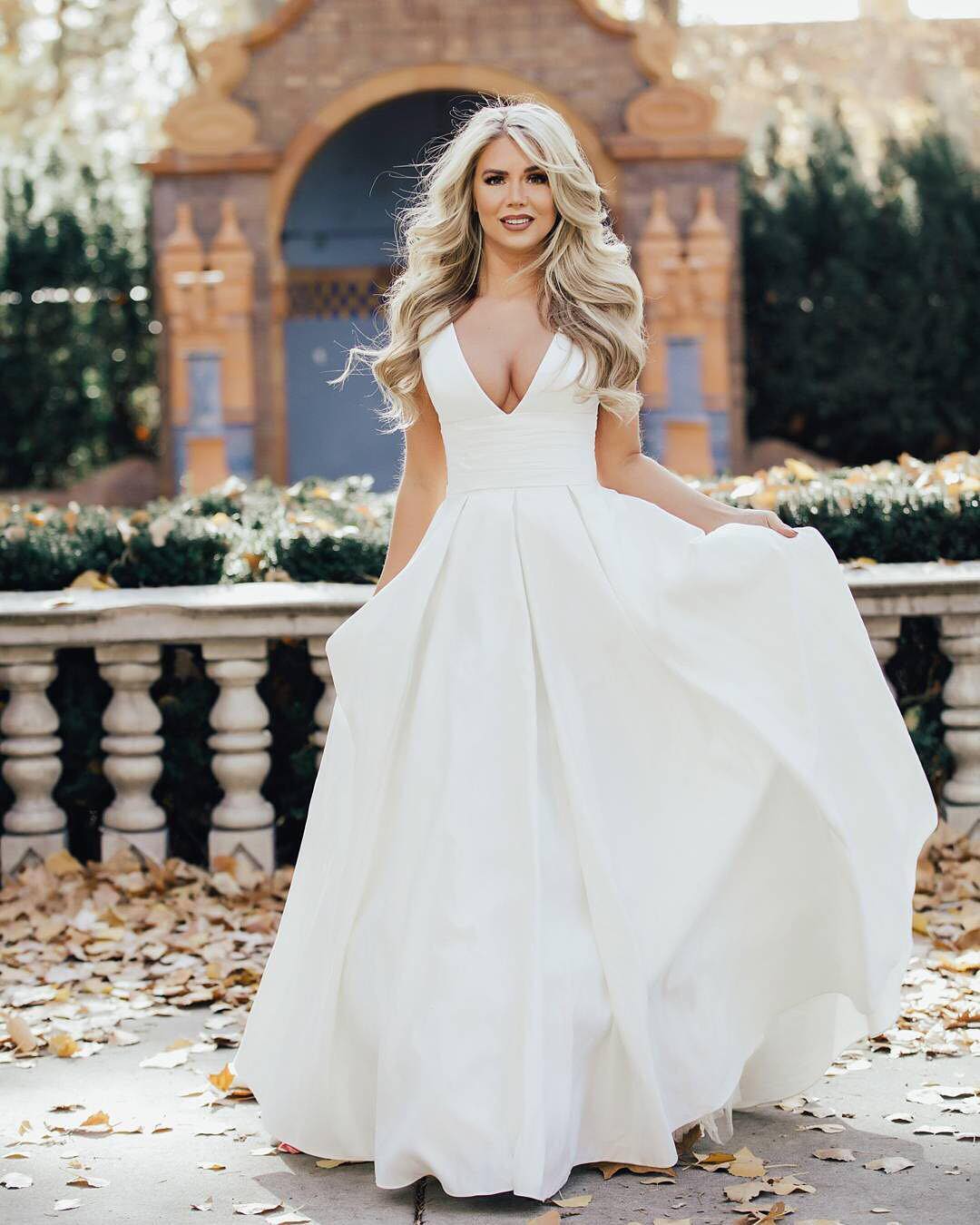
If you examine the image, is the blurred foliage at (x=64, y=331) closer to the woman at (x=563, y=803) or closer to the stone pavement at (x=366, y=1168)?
the stone pavement at (x=366, y=1168)

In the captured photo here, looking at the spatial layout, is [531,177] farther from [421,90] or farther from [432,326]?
[421,90]

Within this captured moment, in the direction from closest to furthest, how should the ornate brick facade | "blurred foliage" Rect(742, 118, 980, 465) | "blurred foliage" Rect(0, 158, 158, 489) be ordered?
the ornate brick facade
"blurred foliage" Rect(742, 118, 980, 465)
"blurred foliage" Rect(0, 158, 158, 489)

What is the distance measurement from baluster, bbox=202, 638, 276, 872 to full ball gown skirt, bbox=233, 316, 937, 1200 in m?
1.69

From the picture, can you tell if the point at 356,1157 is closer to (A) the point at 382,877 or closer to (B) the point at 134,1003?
(A) the point at 382,877

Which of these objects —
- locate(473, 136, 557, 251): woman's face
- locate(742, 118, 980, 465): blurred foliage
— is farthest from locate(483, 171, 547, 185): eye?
locate(742, 118, 980, 465): blurred foliage

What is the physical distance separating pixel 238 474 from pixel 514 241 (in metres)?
10.1

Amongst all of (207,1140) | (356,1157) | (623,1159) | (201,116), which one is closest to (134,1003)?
(207,1140)

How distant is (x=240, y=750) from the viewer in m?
4.85

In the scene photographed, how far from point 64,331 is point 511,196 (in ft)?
41.5

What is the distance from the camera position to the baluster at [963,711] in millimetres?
4910

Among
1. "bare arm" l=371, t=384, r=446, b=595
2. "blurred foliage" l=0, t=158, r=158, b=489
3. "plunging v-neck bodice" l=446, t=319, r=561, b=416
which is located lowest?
A: "bare arm" l=371, t=384, r=446, b=595

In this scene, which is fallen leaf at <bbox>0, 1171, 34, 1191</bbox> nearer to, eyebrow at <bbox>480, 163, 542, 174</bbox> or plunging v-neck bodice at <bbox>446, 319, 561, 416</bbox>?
plunging v-neck bodice at <bbox>446, 319, 561, 416</bbox>

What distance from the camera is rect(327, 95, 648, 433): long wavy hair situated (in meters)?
3.20

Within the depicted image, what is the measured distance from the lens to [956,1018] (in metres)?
3.73
